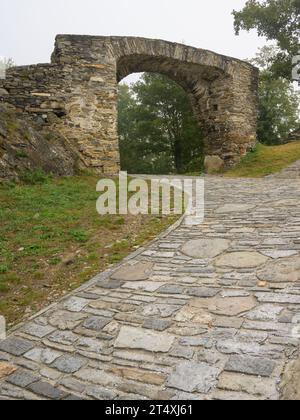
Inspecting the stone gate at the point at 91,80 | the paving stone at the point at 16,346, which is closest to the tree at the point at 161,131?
the stone gate at the point at 91,80

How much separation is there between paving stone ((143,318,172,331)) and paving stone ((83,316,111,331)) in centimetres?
37

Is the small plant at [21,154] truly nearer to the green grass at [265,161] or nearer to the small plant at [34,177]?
the small plant at [34,177]

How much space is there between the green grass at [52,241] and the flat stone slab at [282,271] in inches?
72.6

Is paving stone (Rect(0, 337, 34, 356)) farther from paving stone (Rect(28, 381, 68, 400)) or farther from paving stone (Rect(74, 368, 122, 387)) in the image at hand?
paving stone (Rect(74, 368, 122, 387))

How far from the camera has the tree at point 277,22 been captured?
14891mm

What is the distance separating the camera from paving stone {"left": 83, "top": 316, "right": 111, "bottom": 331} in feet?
10.7

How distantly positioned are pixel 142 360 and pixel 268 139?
57.5 ft

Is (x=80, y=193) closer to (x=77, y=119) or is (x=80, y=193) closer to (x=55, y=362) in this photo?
(x=77, y=119)

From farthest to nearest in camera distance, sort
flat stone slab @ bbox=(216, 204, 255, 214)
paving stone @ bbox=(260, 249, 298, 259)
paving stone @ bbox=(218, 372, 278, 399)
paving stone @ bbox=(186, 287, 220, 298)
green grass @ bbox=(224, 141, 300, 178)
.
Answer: green grass @ bbox=(224, 141, 300, 178)
flat stone slab @ bbox=(216, 204, 255, 214)
paving stone @ bbox=(260, 249, 298, 259)
paving stone @ bbox=(186, 287, 220, 298)
paving stone @ bbox=(218, 372, 278, 399)

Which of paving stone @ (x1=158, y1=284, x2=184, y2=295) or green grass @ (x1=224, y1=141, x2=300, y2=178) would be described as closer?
paving stone @ (x1=158, y1=284, x2=184, y2=295)

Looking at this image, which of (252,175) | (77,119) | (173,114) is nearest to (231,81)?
(252,175)

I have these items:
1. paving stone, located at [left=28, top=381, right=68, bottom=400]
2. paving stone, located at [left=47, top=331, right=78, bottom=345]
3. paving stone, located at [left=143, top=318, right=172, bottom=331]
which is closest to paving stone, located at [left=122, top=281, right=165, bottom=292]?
paving stone, located at [left=143, top=318, right=172, bottom=331]
